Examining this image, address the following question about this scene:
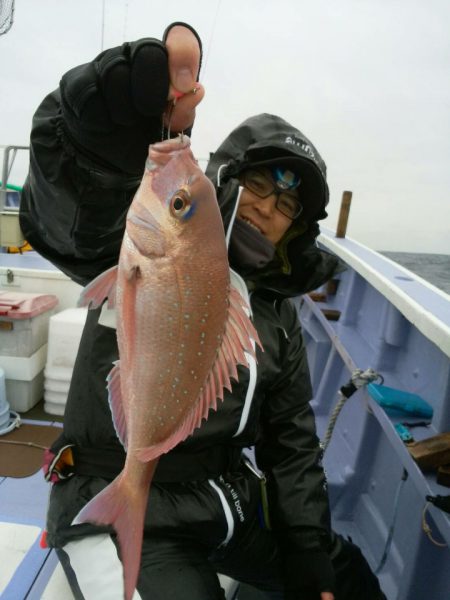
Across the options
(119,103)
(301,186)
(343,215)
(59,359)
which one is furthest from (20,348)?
(343,215)

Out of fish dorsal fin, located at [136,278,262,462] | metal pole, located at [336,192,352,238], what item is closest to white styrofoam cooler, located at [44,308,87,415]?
fish dorsal fin, located at [136,278,262,462]

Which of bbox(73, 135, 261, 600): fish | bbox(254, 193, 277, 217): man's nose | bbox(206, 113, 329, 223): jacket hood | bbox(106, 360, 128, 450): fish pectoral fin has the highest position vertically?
bbox(206, 113, 329, 223): jacket hood

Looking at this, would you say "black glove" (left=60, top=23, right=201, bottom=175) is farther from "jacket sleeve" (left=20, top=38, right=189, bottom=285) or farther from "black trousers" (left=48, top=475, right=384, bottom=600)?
"black trousers" (left=48, top=475, right=384, bottom=600)

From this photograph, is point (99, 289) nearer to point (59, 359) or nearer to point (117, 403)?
point (117, 403)

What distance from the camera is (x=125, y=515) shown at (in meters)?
1.35

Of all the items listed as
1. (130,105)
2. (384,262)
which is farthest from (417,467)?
(384,262)

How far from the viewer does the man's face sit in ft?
A: 7.50

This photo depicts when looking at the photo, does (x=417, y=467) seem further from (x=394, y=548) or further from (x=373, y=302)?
(x=373, y=302)

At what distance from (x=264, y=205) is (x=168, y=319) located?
1.17 metres

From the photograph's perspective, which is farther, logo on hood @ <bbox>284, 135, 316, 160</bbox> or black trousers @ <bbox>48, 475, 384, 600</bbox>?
logo on hood @ <bbox>284, 135, 316, 160</bbox>

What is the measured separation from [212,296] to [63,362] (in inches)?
139

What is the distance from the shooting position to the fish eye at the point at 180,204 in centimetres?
127

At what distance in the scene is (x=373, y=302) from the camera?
4898mm

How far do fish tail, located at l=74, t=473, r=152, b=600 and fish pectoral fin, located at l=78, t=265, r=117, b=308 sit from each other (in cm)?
52
